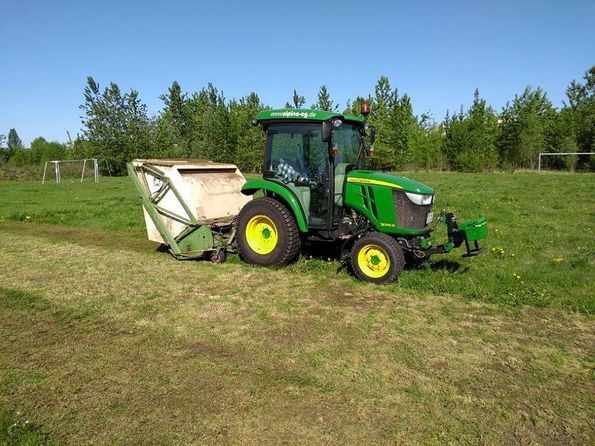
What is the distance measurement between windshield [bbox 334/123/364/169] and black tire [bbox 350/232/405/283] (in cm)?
119

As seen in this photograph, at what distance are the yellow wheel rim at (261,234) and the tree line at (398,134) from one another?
3098cm

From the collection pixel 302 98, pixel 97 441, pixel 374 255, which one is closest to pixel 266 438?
pixel 97 441

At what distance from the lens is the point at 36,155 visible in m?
55.6

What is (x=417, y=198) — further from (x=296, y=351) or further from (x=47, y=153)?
(x=47, y=153)

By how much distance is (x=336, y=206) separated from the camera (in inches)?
269

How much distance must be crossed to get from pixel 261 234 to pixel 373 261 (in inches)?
74.5

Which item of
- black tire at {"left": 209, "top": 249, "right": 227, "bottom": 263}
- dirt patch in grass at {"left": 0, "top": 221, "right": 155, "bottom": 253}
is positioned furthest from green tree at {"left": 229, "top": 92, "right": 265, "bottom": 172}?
black tire at {"left": 209, "top": 249, "right": 227, "bottom": 263}

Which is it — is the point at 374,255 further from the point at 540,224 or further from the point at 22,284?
the point at 540,224

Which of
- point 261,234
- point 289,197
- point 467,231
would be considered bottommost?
point 261,234

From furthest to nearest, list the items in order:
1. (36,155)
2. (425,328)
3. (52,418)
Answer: (36,155)
(425,328)
(52,418)

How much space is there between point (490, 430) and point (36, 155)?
2420 inches

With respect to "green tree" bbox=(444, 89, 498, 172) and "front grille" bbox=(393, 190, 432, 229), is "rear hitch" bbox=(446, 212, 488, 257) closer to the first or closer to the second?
"front grille" bbox=(393, 190, 432, 229)

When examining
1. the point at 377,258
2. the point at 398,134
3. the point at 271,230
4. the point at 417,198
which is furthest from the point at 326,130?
the point at 398,134

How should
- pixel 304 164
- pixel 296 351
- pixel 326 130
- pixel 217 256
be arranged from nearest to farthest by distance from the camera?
pixel 296 351
pixel 326 130
pixel 304 164
pixel 217 256
